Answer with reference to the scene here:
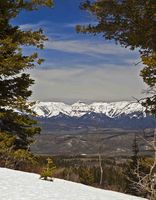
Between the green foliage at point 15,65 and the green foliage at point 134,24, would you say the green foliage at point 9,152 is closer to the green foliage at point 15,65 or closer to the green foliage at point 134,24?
the green foliage at point 15,65

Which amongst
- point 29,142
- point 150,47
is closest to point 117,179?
point 29,142

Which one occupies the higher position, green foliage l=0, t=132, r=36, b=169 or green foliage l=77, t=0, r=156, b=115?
green foliage l=77, t=0, r=156, b=115

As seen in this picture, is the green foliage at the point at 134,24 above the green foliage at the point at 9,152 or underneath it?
above

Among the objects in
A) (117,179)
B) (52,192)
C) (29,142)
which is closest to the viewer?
(52,192)

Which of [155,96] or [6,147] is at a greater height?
[155,96]

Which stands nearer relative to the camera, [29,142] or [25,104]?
[25,104]

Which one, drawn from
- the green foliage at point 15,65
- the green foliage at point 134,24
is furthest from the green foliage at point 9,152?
the green foliage at point 134,24

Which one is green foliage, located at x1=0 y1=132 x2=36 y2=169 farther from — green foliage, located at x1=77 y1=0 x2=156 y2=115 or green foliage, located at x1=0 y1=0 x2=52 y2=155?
green foliage, located at x1=77 y1=0 x2=156 y2=115

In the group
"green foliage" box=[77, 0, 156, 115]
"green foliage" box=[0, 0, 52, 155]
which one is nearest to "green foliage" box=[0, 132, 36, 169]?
"green foliage" box=[0, 0, 52, 155]

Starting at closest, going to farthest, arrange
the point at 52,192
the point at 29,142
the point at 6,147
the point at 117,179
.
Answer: the point at 52,192 < the point at 6,147 < the point at 29,142 < the point at 117,179

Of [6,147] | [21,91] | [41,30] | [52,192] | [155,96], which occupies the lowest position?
[52,192]

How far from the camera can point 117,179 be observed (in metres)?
114

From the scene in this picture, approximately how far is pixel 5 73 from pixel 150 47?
26.2ft

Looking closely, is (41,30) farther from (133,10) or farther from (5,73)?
(133,10)
